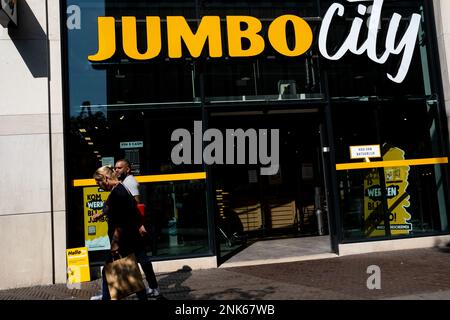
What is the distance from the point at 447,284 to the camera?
6199 mm

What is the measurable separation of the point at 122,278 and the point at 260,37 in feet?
19.4

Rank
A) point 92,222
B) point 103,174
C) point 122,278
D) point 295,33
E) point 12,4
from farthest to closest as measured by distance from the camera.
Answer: point 295,33
point 92,222
point 12,4
point 103,174
point 122,278

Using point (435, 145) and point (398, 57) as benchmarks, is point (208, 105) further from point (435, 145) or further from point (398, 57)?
point (435, 145)

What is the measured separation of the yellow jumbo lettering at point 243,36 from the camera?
28.6 ft

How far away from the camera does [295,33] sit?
29.3ft

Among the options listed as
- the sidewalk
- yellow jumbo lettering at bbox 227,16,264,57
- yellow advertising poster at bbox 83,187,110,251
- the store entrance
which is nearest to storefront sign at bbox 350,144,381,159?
the sidewalk

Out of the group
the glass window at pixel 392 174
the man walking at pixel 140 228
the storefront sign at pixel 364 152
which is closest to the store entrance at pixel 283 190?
the glass window at pixel 392 174

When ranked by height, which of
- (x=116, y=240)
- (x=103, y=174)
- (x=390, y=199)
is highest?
(x=103, y=174)

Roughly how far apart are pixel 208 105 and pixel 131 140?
1718mm

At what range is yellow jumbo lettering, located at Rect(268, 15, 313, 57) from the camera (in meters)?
8.87

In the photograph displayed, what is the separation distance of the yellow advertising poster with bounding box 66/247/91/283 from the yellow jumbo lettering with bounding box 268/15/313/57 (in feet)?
18.2

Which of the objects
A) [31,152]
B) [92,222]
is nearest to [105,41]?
[31,152]

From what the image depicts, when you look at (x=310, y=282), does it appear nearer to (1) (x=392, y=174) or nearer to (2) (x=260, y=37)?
(1) (x=392, y=174)
